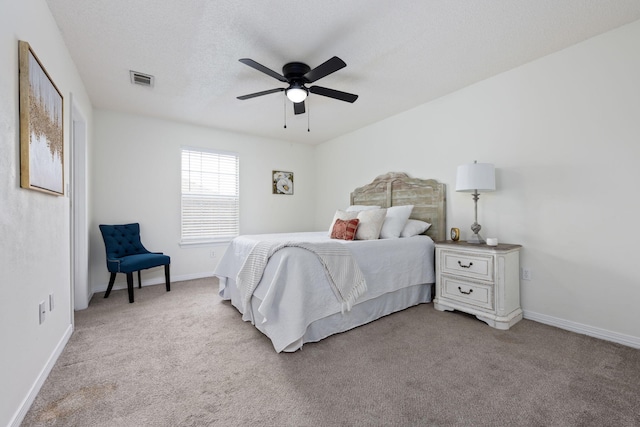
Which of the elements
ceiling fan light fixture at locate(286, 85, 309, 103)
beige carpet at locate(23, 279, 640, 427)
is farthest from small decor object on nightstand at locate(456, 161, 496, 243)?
ceiling fan light fixture at locate(286, 85, 309, 103)

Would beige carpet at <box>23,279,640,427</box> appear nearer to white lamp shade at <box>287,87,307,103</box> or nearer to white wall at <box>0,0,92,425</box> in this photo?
white wall at <box>0,0,92,425</box>

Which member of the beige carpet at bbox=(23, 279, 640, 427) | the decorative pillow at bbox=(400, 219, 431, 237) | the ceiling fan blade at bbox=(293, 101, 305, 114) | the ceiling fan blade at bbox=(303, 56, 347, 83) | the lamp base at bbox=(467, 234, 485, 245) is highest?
the ceiling fan blade at bbox=(303, 56, 347, 83)

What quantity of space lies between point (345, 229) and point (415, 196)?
1.22 metres

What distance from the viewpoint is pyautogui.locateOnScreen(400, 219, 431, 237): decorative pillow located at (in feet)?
11.1

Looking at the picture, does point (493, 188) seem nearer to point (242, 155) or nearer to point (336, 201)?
point (336, 201)

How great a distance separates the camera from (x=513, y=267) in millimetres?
2693

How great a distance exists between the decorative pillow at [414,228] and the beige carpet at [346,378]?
1096mm

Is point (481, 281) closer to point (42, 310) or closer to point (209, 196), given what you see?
point (42, 310)

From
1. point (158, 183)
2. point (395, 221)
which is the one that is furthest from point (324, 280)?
point (158, 183)

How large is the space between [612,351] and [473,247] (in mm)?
1171

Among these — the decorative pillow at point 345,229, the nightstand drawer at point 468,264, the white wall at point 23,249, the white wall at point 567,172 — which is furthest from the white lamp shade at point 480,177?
the white wall at point 23,249

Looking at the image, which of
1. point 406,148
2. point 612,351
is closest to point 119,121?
point 406,148

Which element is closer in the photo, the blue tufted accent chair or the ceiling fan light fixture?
the ceiling fan light fixture

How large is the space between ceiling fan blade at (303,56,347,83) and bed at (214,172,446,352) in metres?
1.45
